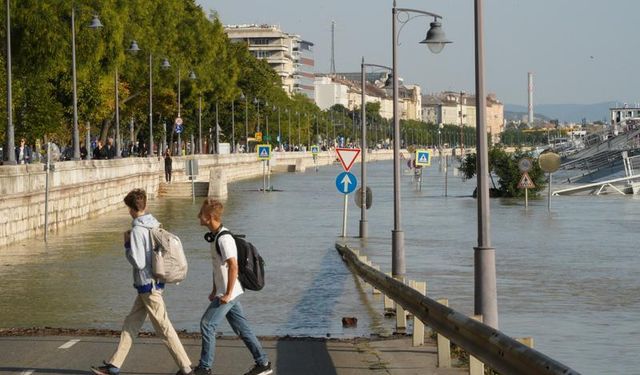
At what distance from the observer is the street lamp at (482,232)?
48.8 feet

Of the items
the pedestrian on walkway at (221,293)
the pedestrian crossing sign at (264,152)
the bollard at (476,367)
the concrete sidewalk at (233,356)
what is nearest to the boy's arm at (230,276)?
the pedestrian on walkway at (221,293)

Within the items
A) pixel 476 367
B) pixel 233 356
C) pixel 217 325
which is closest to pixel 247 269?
pixel 217 325

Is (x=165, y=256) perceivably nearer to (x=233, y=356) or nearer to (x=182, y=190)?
(x=233, y=356)

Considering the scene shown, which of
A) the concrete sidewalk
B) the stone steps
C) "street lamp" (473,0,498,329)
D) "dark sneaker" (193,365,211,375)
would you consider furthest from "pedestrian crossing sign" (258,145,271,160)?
"dark sneaker" (193,365,211,375)

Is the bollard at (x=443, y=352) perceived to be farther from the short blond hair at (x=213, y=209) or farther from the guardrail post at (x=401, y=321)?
the guardrail post at (x=401, y=321)

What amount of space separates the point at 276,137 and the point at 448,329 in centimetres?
16732

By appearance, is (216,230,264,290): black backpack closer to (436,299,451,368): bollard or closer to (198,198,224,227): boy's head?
(198,198,224,227): boy's head

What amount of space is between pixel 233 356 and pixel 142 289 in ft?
9.08

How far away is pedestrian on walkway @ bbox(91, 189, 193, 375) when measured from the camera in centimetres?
1259

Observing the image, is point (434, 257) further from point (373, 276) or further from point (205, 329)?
point (205, 329)

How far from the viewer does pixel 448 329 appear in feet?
42.1

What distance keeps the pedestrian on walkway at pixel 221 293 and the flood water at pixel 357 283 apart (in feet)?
14.1

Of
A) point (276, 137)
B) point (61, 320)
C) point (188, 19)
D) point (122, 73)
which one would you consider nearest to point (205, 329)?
point (61, 320)

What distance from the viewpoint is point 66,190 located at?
46281mm
